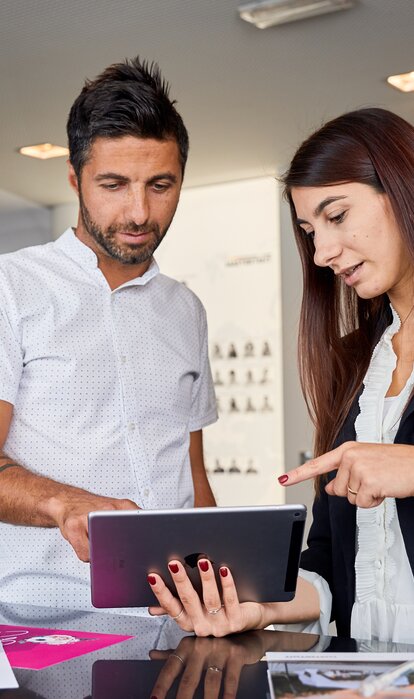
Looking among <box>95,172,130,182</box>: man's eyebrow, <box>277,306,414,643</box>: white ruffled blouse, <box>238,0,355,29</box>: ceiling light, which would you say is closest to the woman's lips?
<box>277,306,414,643</box>: white ruffled blouse

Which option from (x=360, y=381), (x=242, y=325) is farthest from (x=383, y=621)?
(x=242, y=325)

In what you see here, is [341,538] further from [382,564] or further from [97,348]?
[97,348]

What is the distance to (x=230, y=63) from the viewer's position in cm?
415

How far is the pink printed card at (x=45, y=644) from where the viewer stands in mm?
1300

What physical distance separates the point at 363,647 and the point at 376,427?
515 mm

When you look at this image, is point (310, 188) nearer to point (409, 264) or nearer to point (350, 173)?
point (350, 173)

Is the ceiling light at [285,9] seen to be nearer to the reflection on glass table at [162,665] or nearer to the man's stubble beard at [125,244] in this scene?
the man's stubble beard at [125,244]

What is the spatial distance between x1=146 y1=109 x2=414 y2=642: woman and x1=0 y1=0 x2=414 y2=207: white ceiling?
2.08 metres

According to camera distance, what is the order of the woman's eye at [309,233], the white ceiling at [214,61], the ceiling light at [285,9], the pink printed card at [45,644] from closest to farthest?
the pink printed card at [45,644] → the woman's eye at [309,233] → the ceiling light at [285,9] → the white ceiling at [214,61]

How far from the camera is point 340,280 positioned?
201 centimetres

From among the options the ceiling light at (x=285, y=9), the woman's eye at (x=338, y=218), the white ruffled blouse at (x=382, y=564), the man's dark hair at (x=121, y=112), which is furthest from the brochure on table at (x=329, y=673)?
the ceiling light at (x=285, y=9)

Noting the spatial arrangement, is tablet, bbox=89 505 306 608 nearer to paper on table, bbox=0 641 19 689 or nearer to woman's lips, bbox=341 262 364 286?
paper on table, bbox=0 641 19 689

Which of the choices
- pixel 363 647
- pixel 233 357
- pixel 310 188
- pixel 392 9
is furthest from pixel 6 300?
pixel 233 357

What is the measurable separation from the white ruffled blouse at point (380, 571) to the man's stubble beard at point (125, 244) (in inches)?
29.9
